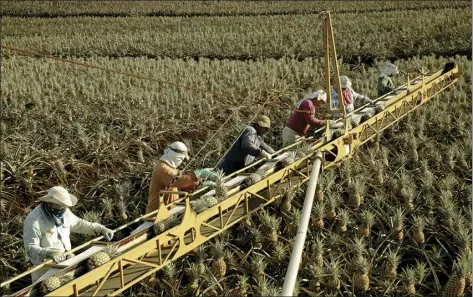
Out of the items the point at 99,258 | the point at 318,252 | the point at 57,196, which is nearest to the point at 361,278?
the point at 318,252

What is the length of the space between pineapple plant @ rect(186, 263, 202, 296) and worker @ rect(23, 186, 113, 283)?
0.87m

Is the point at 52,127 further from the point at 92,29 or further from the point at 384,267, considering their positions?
the point at 92,29

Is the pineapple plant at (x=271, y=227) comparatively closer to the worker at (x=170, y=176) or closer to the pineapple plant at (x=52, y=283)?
the worker at (x=170, y=176)

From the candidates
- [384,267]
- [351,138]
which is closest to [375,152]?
[351,138]

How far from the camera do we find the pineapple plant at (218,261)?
5508mm

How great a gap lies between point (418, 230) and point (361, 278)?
3.34 ft

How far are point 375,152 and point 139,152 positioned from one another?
346 centimetres

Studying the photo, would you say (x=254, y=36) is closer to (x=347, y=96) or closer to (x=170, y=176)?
(x=347, y=96)

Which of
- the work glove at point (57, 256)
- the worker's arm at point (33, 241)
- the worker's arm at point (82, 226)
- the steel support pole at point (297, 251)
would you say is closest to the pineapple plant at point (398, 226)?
the steel support pole at point (297, 251)

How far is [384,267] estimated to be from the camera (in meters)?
5.46

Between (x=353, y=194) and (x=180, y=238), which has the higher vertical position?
(x=180, y=238)

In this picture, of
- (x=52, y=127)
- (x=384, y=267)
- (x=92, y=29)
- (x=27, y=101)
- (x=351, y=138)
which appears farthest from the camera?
(x=92, y=29)

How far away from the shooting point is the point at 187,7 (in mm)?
33344

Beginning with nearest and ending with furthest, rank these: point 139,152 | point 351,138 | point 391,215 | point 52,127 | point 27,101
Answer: point 391,215 < point 351,138 < point 139,152 < point 52,127 < point 27,101
